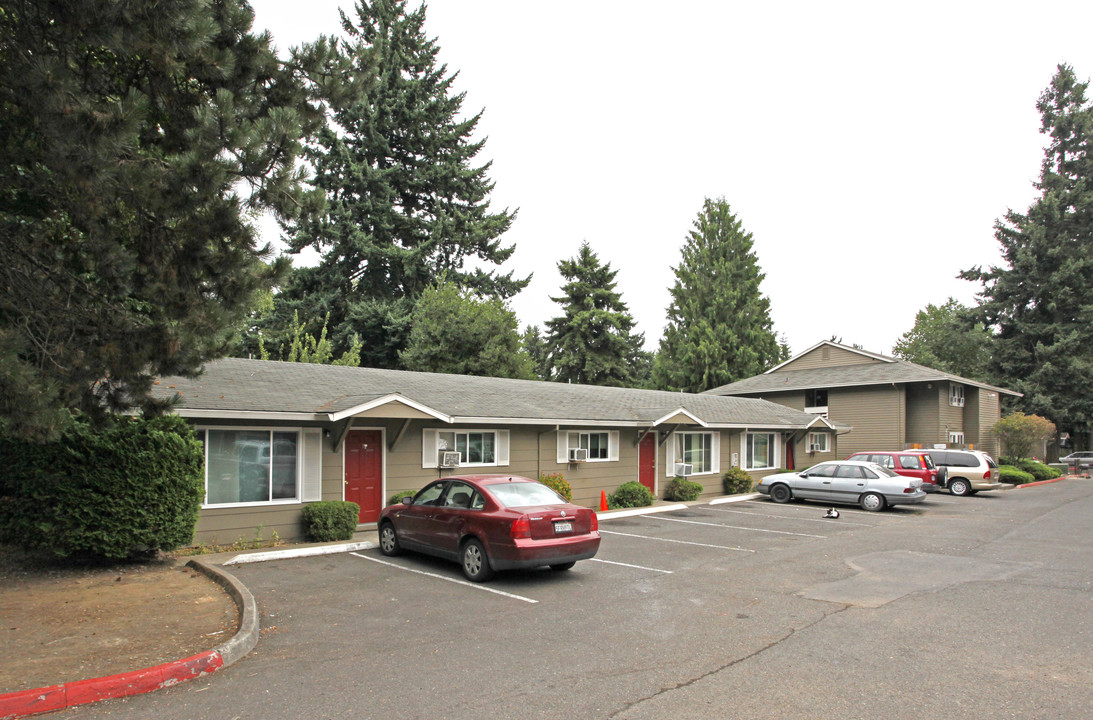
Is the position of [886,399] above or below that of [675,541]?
above

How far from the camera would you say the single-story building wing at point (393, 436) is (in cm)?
1296

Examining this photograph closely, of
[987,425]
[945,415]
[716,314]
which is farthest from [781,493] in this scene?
Result: [716,314]

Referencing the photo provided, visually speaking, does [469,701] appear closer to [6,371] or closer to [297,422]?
[6,371]

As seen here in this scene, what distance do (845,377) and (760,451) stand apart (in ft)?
40.0

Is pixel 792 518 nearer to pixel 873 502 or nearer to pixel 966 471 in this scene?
pixel 873 502

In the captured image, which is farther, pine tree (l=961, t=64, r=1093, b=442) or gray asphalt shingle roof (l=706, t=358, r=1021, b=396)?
pine tree (l=961, t=64, r=1093, b=442)

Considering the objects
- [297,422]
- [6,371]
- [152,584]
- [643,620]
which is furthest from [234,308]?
[297,422]

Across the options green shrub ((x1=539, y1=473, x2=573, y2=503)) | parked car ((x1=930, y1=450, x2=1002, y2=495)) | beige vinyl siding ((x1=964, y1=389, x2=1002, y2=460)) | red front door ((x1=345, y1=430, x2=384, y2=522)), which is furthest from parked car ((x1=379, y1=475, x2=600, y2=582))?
beige vinyl siding ((x1=964, y1=389, x2=1002, y2=460))

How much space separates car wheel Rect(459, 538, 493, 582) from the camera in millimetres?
9680

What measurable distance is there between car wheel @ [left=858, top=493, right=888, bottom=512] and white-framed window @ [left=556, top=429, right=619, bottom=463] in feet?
25.3

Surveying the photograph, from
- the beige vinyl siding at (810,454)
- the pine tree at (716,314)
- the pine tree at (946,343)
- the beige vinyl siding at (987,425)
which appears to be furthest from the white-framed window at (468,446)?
the pine tree at (946,343)

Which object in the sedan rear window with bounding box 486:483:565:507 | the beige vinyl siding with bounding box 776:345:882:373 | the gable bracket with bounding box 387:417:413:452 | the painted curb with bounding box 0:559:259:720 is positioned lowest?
the painted curb with bounding box 0:559:259:720

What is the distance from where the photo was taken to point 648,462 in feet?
74.5

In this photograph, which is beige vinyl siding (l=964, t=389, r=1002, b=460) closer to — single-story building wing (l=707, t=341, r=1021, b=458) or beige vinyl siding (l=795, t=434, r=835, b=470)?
single-story building wing (l=707, t=341, r=1021, b=458)
